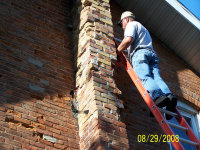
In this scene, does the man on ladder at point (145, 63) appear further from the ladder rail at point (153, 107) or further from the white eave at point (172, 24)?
the white eave at point (172, 24)

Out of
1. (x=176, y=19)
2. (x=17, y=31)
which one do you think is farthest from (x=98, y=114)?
(x=176, y=19)

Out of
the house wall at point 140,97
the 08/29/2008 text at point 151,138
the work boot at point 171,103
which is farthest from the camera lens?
the house wall at point 140,97

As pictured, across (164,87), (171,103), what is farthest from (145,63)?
(171,103)

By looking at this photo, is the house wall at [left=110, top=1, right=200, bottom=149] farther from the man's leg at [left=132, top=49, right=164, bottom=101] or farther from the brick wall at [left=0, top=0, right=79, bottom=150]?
the brick wall at [left=0, top=0, right=79, bottom=150]

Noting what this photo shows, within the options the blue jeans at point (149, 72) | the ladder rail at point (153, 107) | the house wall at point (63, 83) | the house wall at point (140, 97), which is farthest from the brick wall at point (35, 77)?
the blue jeans at point (149, 72)

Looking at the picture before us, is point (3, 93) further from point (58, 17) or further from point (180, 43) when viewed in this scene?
point (180, 43)

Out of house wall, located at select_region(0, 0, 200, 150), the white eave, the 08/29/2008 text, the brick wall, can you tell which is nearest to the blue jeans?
house wall, located at select_region(0, 0, 200, 150)

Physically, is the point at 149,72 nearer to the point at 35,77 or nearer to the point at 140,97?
the point at 140,97

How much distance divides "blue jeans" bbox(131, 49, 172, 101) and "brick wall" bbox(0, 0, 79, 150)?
1073 mm

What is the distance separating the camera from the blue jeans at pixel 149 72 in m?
5.16

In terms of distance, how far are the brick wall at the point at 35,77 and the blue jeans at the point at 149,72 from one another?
1073mm

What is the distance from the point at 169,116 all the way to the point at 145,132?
0.68 m

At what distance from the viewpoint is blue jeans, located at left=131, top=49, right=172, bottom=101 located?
203 inches

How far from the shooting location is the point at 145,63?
5.56 metres
